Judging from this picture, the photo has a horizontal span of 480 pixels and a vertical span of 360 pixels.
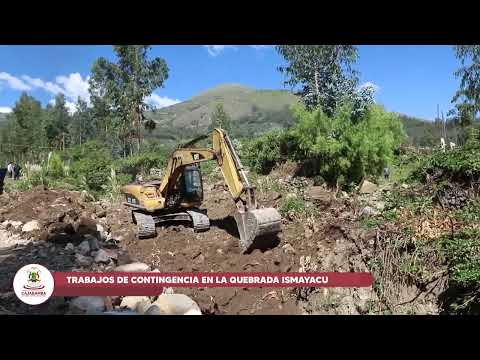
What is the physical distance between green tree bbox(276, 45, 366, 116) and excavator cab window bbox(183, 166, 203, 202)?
1856 millimetres

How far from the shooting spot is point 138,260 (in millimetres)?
5293

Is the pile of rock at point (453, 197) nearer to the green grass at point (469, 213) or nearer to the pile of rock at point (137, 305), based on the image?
the green grass at point (469, 213)

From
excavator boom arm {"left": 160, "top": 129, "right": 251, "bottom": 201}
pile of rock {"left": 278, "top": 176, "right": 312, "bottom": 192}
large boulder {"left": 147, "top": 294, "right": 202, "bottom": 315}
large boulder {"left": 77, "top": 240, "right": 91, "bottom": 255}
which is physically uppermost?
excavator boom arm {"left": 160, "top": 129, "right": 251, "bottom": 201}

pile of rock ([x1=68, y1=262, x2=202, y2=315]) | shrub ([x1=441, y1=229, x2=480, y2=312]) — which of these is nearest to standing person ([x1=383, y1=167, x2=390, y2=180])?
shrub ([x1=441, y1=229, x2=480, y2=312])

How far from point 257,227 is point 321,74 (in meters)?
3.17

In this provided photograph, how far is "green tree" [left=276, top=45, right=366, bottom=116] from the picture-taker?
5535mm

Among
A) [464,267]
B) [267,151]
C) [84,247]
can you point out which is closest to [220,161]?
[84,247]

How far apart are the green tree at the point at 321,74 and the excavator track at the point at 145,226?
2650mm

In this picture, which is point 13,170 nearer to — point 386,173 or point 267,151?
point 267,151

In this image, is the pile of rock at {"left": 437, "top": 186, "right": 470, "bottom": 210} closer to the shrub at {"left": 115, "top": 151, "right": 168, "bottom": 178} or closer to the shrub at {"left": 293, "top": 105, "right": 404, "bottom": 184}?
the shrub at {"left": 293, "top": 105, "right": 404, "bottom": 184}

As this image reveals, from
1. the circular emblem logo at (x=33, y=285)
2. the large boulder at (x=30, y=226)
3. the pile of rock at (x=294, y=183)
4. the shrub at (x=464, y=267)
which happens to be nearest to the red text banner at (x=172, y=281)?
the circular emblem logo at (x=33, y=285)
